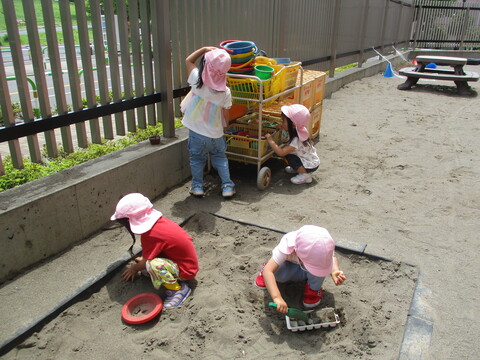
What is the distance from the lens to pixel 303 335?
2645 mm

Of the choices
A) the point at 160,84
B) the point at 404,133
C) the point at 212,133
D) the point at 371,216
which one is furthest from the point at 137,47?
the point at 404,133

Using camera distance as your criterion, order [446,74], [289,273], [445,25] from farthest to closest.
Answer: [445,25], [446,74], [289,273]

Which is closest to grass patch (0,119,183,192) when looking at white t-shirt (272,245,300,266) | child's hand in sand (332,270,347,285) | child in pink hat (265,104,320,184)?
child in pink hat (265,104,320,184)

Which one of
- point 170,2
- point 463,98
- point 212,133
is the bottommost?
point 463,98

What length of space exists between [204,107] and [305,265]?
7.14 ft

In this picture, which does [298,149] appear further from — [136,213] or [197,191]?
[136,213]

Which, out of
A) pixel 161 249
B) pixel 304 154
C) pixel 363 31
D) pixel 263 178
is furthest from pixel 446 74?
pixel 161 249

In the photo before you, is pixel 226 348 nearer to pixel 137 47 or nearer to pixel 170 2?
pixel 137 47

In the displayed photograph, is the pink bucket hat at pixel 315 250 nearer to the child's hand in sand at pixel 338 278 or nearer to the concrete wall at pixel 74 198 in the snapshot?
the child's hand in sand at pixel 338 278

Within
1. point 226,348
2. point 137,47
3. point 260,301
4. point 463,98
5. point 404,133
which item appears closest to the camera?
point 226,348

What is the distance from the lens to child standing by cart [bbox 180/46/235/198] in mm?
4047

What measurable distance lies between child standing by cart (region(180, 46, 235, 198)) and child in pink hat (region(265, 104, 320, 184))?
64 cm

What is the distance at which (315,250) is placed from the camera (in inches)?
102

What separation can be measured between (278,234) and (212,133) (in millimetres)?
1302
